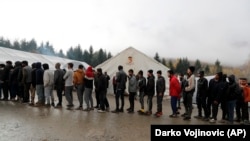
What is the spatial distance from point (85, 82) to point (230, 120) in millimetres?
5586

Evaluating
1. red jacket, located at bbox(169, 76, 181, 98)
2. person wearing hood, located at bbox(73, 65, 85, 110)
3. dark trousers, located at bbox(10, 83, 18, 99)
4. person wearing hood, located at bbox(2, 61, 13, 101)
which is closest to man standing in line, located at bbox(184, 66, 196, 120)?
red jacket, located at bbox(169, 76, 181, 98)

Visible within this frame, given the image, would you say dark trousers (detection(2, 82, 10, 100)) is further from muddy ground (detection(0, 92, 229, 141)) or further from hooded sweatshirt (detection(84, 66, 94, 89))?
hooded sweatshirt (detection(84, 66, 94, 89))

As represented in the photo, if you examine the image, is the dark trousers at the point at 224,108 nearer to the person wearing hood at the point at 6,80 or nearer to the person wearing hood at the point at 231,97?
the person wearing hood at the point at 231,97

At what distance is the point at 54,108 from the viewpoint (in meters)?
12.2

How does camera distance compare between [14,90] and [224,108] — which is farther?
[14,90]

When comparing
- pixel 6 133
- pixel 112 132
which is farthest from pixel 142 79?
pixel 6 133

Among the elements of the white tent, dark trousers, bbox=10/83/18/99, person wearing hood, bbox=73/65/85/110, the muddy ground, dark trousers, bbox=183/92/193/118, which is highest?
the white tent

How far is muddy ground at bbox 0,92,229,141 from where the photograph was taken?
25.8 feet

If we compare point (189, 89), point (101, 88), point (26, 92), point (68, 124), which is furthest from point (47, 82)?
point (189, 89)

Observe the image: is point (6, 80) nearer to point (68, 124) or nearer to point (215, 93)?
point (68, 124)

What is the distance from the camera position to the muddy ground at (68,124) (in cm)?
786

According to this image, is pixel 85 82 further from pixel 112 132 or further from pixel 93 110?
pixel 112 132

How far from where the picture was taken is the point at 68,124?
9.27m

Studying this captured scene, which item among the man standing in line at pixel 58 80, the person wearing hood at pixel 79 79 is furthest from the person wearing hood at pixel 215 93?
the man standing in line at pixel 58 80
